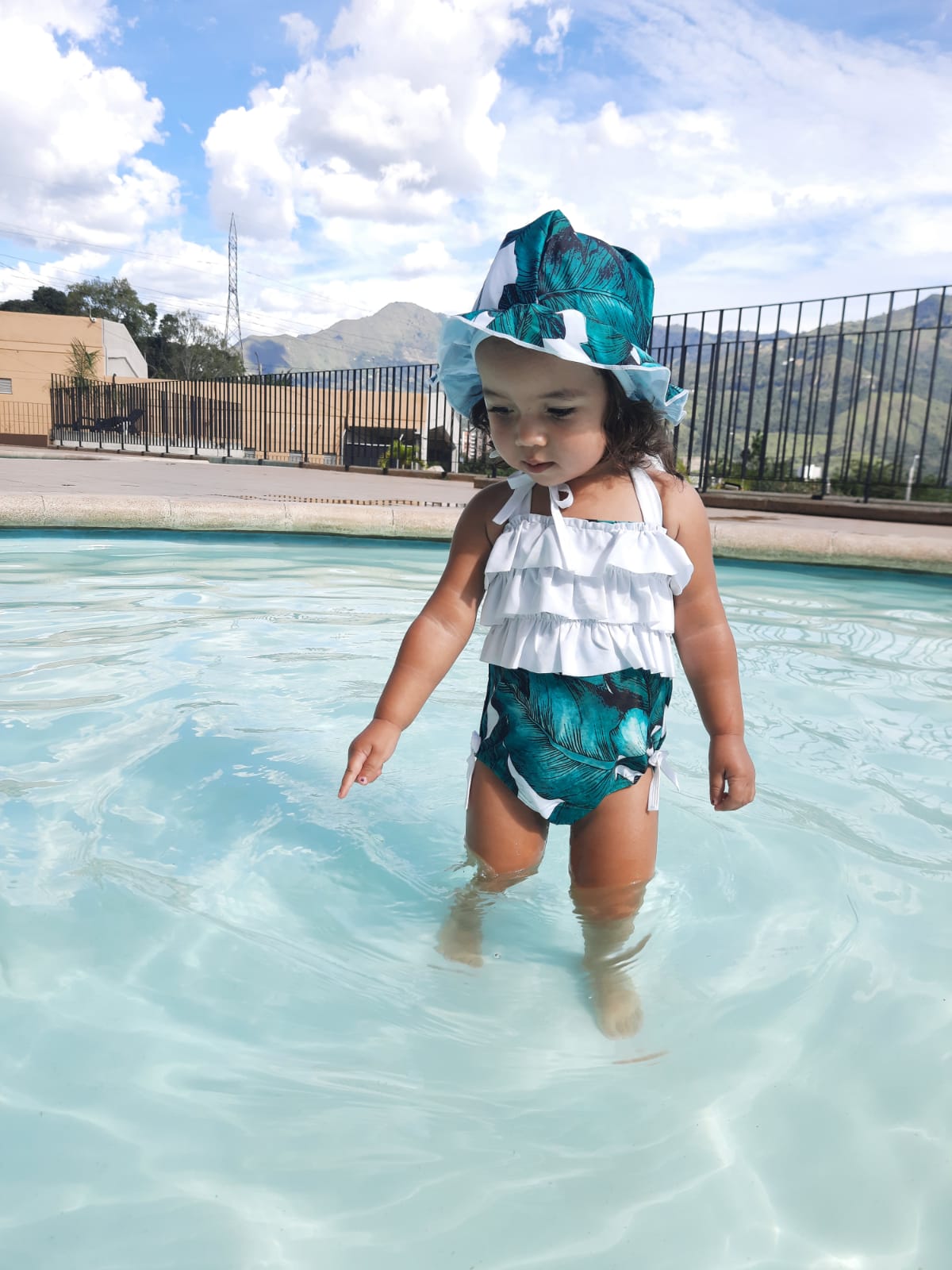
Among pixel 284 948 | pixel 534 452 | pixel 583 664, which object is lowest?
pixel 284 948

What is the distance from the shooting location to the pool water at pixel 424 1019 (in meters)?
1.13

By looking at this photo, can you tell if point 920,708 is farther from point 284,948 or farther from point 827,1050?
point 284,948

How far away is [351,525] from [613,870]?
207 inches

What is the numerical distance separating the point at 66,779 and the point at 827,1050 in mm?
1897

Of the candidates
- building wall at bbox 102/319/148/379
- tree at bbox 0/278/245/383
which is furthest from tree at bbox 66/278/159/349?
building wall at bbox 102/319/148/379

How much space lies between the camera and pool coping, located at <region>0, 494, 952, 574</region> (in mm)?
6113

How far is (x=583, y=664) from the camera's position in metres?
1.63

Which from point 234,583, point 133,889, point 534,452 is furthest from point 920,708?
point 234,583

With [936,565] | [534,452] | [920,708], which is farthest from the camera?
[936,565]

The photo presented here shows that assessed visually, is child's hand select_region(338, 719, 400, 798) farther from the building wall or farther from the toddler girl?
the building wall

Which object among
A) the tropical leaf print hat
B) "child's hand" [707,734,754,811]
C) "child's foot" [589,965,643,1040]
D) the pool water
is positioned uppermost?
the tropical leaf print hat

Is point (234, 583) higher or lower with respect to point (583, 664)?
lower

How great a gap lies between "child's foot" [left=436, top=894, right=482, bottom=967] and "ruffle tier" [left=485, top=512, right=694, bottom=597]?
2.08 ft

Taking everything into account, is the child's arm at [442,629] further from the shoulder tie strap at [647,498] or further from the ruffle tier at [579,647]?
the shoulder tie strap at [647,498]
